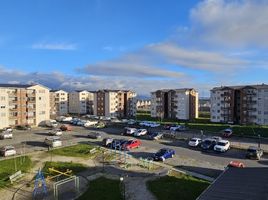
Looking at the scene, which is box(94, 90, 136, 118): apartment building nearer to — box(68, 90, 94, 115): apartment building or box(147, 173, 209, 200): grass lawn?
box(68, 90, 94, 115): apartment building

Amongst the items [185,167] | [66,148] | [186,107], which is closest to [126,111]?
[186,107]

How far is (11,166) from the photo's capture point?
31234 millimetres

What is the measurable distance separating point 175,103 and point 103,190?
64.3 metres

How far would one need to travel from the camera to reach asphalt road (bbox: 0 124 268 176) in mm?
31984

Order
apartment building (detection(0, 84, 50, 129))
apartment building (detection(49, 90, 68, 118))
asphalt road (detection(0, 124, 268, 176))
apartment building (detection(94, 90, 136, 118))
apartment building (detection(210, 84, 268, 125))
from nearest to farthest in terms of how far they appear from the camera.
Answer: asphalt road (detection(0, 124, 268, 176)), apartment building (detection(0, 84, 50, 129)), apartment building (detection(210, 84, 268, 125)), apartment building (detection(94, 90, 136, 118)), apartment building (detection(49, 90, 68, 118))

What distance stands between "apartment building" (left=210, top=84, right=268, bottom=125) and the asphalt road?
32333mm

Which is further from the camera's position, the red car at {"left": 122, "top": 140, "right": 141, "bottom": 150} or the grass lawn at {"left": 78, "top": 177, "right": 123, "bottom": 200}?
the red car at {"left": 122, "top": 140, "right": 141, "bottom": 150}

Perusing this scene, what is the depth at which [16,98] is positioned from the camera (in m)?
62.8

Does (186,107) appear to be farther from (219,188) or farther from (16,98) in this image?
(219,188)

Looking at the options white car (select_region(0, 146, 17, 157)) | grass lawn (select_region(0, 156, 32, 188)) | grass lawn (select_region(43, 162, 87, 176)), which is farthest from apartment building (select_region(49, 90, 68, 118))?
grass lawn (select_region(43, 162, 87, 176))

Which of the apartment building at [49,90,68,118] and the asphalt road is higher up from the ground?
the apartment building at [49,90,68,118]

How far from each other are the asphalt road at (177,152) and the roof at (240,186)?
715cm

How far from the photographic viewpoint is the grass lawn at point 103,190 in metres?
22.4

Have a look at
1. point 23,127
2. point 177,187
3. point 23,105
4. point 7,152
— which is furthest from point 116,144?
point 23,105
